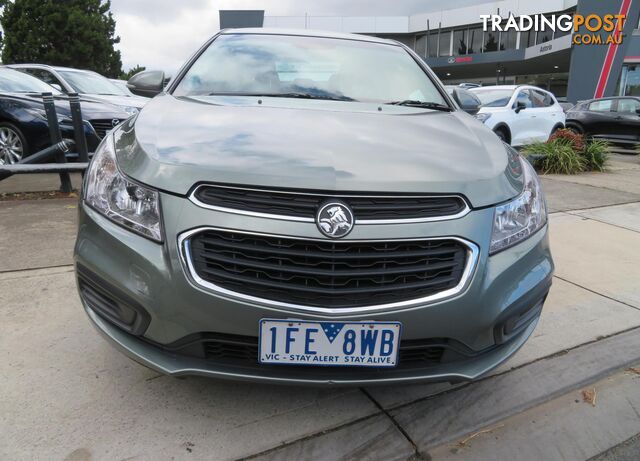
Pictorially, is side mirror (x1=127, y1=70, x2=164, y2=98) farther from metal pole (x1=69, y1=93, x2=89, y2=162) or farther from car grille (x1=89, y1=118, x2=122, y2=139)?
car grille (x1=89, y1=118, x2=122, y2=139)

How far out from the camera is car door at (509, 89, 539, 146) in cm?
953

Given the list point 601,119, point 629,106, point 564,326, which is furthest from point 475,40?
point 564,326

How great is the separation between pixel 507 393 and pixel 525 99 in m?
9.06

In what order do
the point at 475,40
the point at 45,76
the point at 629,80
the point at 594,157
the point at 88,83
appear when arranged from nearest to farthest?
the point at 45,76 < the point at 88,83 < the point at 594,157 < the point at 629,80 < the point at 475,40

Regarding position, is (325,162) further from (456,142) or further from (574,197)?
(574,197)

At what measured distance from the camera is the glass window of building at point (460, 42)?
48812 mm

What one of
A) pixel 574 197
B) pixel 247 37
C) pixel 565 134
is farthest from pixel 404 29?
pixel 247 37

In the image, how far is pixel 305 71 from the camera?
2.78m

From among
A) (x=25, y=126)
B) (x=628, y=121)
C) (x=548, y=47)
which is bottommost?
(x=628, y=121)

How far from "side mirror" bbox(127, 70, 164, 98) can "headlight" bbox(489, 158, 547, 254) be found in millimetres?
2263

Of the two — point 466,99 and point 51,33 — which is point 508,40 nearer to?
point 51,33

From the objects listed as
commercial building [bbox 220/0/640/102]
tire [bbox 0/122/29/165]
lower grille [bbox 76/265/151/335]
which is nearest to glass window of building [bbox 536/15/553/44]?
commercial building [bbox 220/0/640/102]

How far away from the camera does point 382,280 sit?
1587 millimetres

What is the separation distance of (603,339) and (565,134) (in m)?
7.59
